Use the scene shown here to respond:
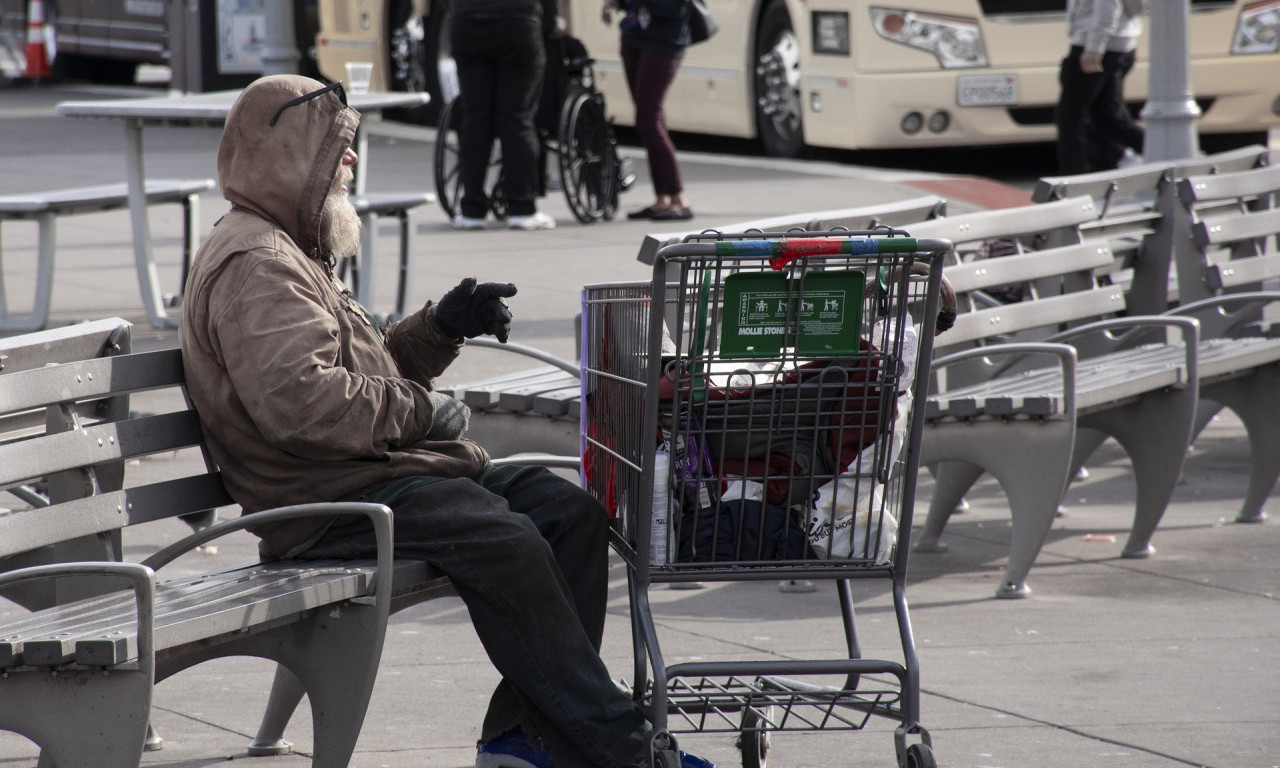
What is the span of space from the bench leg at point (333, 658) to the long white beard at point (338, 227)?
0.80 meters

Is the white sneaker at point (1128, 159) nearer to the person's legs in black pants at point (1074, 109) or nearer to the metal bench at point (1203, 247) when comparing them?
the person's legs in black pants at point (1074, 109)

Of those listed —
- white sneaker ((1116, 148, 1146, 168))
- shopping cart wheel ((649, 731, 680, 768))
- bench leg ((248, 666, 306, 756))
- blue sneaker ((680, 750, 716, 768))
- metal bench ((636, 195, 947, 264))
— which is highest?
metal bench ((636, 195, 947, 264))

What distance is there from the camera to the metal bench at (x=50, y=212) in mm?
8734

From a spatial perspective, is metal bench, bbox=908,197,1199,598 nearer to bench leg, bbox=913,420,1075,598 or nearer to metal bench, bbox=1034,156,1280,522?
bench leg, bbox=913,420,1075,598

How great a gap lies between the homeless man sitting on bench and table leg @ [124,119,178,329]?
5.40m

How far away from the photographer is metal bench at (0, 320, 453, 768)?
2.99 meters

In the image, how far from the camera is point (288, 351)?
345 centimetres

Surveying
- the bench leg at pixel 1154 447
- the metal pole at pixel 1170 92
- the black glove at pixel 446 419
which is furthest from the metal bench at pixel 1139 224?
the black glove at pixel 446 419

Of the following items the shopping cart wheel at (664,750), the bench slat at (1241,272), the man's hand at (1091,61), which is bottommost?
the shopping cart wheel at (664,750)

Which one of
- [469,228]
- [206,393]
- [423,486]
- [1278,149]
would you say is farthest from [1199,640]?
[1278,149]

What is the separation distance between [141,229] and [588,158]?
410 cm

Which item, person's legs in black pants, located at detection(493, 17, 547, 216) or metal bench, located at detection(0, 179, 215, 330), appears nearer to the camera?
metal bench, located at detection(0, 179, 215, 330)

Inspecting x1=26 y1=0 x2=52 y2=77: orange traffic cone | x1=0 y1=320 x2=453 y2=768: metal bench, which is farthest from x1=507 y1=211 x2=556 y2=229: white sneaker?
x1=26 y1=0 x2=52 y2=77: orange traffic cone

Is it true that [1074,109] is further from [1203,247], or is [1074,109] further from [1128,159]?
[1203,247]
